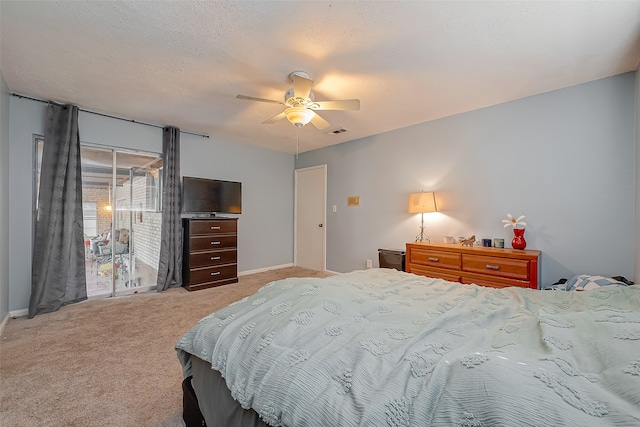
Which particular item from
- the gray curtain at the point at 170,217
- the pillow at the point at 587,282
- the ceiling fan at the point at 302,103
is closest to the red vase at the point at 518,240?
the pillow at the point at 587,282

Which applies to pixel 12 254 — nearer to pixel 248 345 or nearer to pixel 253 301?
pixel 253 301

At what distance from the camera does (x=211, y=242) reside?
4234 millimetres

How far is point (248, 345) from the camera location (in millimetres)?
1100

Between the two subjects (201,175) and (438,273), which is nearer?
(438,273)

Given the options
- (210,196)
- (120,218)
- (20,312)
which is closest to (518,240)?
(210,196)

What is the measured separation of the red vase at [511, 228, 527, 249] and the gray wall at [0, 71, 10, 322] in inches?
208

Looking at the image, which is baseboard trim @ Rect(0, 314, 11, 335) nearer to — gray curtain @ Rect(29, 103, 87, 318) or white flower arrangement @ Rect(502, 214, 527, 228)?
gray curtain @ Rect(29, 103, 87, 318)

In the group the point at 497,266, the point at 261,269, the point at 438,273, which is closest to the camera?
the point at 497,266

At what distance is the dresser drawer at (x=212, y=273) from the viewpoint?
4.02 meters

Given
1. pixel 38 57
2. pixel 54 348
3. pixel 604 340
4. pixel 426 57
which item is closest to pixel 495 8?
pixel 426 57

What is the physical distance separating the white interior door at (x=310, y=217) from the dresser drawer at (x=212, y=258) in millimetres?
1540

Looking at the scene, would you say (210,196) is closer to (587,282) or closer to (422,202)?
(422,202)

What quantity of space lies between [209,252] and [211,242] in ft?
0.52

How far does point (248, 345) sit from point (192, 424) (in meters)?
0.73
